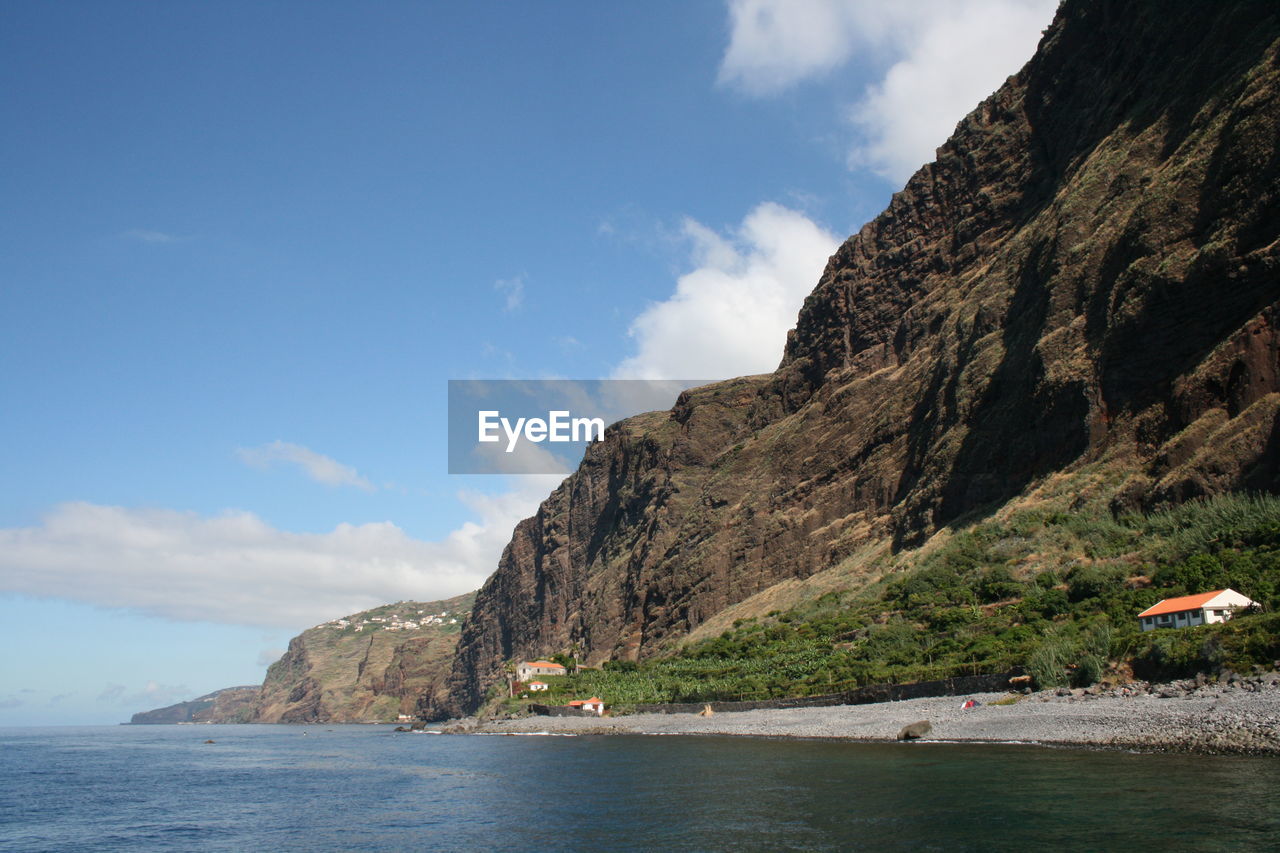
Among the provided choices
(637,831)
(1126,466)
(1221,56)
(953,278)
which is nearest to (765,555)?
(953,278)

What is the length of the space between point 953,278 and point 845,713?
60.0 m

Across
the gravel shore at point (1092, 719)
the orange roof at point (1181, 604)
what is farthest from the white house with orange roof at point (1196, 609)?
the gravel shore at point (1092, 719)

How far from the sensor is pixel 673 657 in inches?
3526

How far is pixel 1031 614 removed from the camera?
49.9m

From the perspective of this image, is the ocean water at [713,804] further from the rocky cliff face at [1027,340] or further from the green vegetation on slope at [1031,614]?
the rocky cliff face at [1027,340]

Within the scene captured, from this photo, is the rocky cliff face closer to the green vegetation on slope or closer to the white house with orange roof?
the green vegetation on slope

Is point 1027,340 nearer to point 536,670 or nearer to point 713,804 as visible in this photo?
point 713,804

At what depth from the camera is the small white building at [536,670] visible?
11848 centimetres

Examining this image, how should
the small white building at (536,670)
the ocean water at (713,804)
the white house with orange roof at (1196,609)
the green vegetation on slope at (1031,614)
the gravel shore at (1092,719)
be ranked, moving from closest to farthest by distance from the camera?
the ocean water at (713,804)
the gravel shore at (1092,719)
the white house with orange roof at (1196,609)
the green vegetation on slope at (1031,614)
the small white building at (536,670)

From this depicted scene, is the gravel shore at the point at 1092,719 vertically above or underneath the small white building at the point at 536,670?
underneath

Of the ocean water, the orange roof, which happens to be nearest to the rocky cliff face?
the orange roof

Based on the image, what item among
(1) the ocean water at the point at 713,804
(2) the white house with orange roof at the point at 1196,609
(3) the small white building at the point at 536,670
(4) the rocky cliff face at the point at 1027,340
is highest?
(4) the rocky cliff face at the point at 1027,340

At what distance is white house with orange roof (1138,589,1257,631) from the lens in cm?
3656

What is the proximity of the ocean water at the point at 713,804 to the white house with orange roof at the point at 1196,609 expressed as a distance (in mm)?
10705
